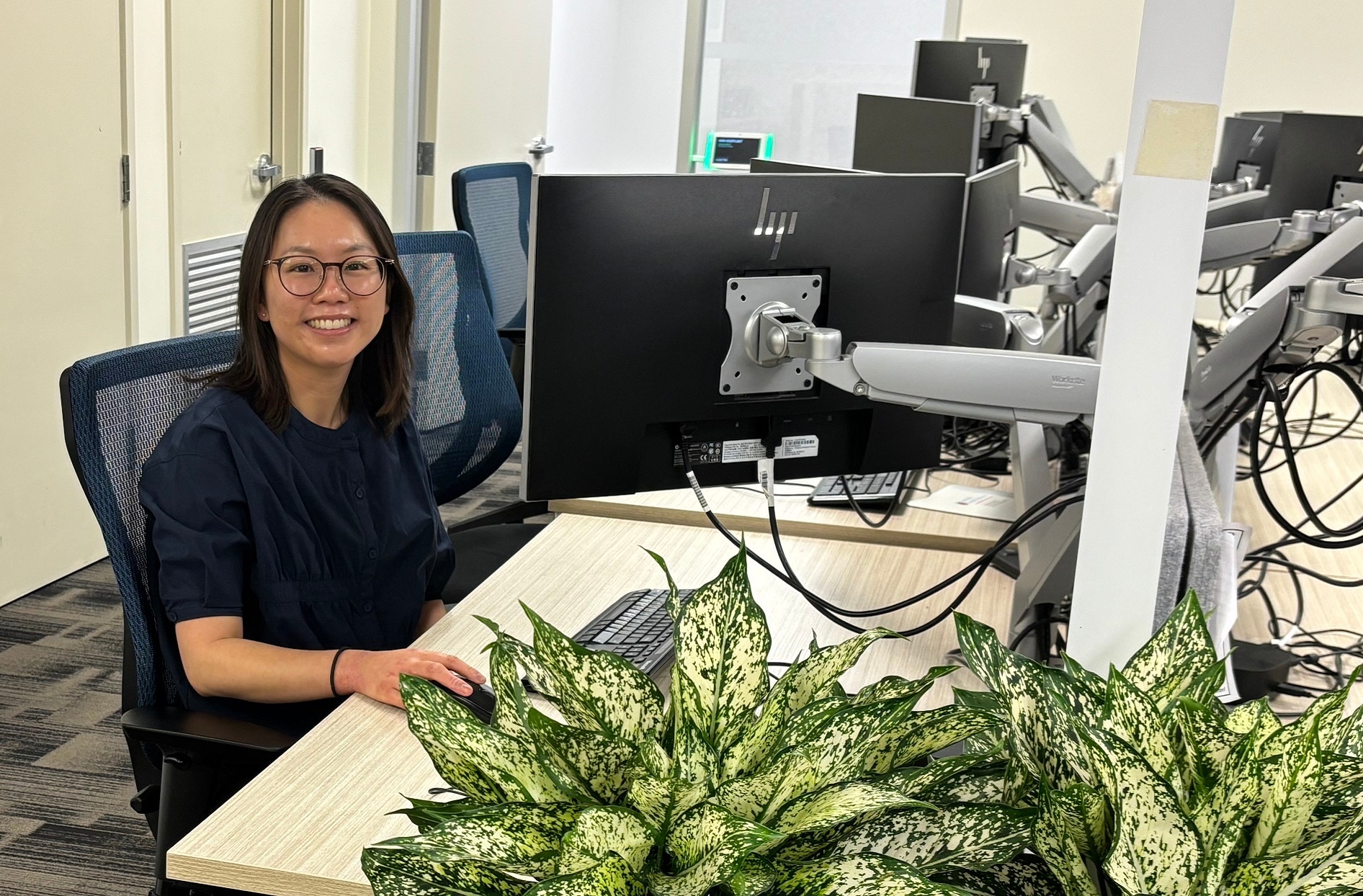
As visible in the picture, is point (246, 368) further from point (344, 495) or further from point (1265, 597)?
point (1265, 597)

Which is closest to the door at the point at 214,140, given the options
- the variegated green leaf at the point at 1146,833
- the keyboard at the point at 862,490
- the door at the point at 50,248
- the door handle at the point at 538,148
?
the door at the point at 50,248

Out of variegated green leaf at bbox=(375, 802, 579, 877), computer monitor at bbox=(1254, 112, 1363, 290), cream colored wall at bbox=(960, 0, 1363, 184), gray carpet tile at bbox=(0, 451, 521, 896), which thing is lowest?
gray carpet tile at bbox=(0, 451, 521, 896)

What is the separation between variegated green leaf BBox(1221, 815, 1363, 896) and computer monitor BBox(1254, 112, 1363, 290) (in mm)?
2457

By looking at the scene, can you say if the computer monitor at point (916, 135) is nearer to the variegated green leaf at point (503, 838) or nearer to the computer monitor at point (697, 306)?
the computer monitor at point (697, 306)

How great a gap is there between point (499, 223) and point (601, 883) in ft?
10.8

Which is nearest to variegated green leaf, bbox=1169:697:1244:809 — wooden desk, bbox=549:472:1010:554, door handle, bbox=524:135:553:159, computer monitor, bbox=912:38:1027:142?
wooden desk, bbox=549:472:1010:554

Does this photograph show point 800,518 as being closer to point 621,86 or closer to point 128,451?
point 128,451

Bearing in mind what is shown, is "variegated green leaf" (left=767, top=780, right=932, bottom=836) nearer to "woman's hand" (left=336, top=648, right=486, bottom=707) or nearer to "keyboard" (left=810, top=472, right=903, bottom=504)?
"woman's hand" (left=336, top=648, right=486, bottom=707)

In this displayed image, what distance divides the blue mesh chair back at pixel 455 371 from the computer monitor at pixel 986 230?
89cm

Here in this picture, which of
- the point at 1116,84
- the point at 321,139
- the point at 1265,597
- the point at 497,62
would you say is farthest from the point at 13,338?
the point at 1116,84

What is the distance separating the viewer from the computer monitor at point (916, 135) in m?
2.57

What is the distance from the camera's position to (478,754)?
65 cm

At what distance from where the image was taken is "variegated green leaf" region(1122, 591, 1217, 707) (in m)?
0.70

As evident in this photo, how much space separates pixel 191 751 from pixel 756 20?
5541mm
